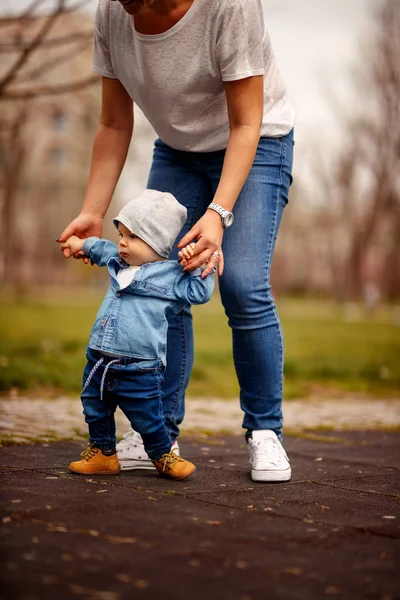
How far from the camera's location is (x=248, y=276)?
120 inches

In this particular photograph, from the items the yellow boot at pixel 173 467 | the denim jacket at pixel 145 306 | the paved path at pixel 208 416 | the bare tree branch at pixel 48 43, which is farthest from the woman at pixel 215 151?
the bare tree branch at pixel 48 43

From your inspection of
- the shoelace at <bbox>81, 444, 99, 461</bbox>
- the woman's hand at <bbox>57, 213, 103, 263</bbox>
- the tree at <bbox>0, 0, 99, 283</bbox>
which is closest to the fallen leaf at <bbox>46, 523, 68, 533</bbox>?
the shoelace at <bbox>81, 444, 99, 461</bbox>

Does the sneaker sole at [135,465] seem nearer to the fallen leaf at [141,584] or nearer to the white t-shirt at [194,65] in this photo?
the white t-shirt at [194,65]

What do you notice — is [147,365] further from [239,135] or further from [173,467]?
[239,135]

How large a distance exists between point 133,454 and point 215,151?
3.87 ft

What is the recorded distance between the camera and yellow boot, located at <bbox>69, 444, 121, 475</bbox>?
2.91 m

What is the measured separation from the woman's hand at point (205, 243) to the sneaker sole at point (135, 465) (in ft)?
2.58

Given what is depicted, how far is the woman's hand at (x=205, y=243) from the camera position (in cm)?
278

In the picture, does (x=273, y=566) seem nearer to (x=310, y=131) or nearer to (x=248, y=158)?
(x=248, y=158)

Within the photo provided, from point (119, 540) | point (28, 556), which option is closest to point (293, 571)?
point (119, 540)

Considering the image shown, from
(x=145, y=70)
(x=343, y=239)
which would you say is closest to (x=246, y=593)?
(x=145, y=70)

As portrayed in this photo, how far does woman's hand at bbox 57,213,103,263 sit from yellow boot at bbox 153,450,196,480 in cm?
77

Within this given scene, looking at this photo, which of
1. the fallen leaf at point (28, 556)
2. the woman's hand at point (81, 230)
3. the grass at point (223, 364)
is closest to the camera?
the fallen leaf at point (28, 556)

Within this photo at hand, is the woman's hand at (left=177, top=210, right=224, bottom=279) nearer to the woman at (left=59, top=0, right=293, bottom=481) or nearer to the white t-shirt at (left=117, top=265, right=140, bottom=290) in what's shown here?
the woman at (left=59, top=0, right=293, bottom=481)
